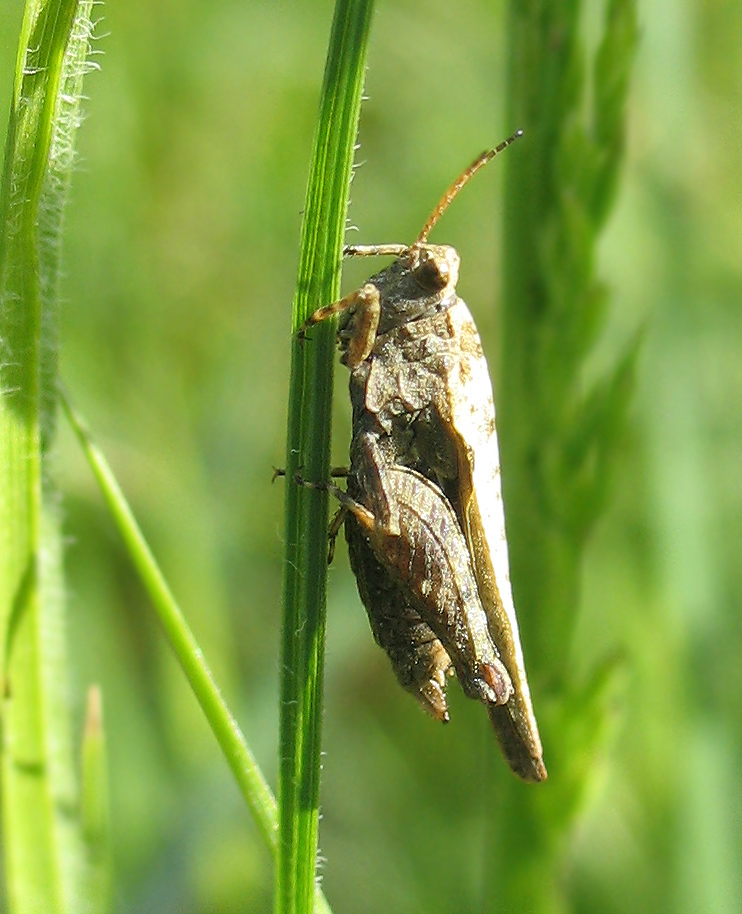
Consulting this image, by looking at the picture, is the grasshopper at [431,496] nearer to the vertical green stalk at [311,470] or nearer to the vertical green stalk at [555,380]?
the vertical green stalk at [555,380]

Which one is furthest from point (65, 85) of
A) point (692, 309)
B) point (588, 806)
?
point (692, 309)

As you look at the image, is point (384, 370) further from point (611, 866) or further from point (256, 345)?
point (256, 345)

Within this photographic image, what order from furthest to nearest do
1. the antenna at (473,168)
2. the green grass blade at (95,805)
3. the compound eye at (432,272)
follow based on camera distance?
the compound eye at (432,272) < the antenna at (473,168) < the green grass blade at (95,805)

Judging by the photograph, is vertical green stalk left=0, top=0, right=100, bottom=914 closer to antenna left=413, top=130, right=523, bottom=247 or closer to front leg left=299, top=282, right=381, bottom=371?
front leg left=299, top=282, right=381, bottom=371

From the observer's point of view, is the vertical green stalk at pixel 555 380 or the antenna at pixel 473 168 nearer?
the antenna at pixel 473 168

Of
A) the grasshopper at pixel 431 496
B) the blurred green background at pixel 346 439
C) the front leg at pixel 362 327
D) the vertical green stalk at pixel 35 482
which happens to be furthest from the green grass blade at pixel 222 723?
the blurred green background at pixel 346 439

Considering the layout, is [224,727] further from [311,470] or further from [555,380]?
[555,380]

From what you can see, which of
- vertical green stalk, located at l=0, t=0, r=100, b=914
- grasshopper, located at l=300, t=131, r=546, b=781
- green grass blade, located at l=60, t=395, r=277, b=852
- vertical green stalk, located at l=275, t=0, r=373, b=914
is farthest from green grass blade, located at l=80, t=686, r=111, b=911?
grasshopper, located at l=300, t=131, r=546, b=781
